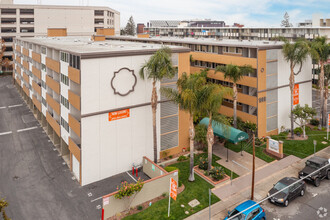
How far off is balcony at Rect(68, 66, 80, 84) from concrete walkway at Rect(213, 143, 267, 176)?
58.8 ft

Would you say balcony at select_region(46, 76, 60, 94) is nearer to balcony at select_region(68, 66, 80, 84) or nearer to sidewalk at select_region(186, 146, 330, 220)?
balcony at select_region(68, 66, 80, 84)

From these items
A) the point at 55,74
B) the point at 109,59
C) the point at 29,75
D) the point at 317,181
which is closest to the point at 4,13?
the point at 29,75

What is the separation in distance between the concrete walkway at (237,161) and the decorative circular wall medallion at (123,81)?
43.6ft

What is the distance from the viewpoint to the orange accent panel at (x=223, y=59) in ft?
121

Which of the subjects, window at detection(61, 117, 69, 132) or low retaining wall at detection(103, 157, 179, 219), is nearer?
low retaining wall at detection(103, 157, 179, 219)

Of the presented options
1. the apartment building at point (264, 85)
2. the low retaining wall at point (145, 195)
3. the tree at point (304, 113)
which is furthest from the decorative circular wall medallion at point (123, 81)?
the tree at point (304, 113)

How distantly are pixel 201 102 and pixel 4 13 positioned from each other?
100596 millimetres

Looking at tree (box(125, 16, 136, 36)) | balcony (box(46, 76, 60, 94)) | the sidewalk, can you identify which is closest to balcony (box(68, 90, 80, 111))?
balcony (box(46, 76, 60, 94))

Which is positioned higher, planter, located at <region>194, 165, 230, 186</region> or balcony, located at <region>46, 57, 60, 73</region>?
balcony, located at <region>46, 57, 60, 73</region>

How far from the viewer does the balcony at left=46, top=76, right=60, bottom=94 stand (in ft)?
107

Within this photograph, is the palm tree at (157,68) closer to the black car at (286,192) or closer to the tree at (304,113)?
the black car at (286,192)

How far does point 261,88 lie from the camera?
119ft

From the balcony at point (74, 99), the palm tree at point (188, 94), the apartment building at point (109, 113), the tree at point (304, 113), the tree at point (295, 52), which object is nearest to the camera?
the palm tree at point (188, 94)

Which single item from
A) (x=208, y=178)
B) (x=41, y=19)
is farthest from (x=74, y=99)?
(x=41, y=19)
